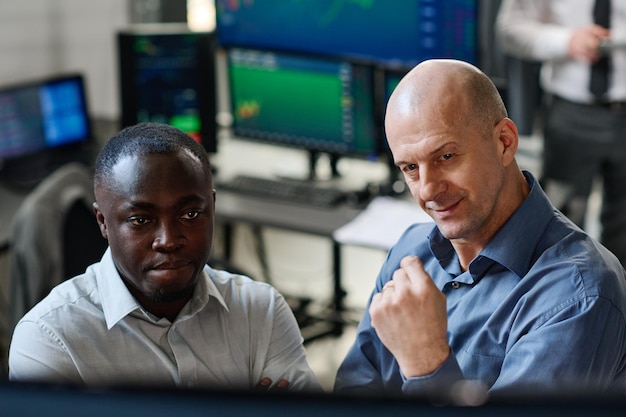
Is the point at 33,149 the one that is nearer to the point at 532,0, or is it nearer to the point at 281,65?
the point at 281,65

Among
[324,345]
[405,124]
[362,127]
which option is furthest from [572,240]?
[324,345]

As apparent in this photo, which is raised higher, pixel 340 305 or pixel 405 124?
pixel 405 124

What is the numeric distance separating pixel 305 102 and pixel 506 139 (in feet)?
6.79

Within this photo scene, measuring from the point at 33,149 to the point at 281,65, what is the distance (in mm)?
1006

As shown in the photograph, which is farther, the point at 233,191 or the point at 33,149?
the point at 33,149

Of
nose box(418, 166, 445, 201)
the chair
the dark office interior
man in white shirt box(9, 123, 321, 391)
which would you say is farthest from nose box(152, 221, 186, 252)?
the dark office interior

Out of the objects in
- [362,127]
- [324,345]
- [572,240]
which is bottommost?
[324,345]

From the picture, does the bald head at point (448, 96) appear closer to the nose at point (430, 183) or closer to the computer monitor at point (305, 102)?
the nose at point (430, 183)

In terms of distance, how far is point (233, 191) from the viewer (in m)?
3.37

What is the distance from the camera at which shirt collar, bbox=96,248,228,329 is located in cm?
129

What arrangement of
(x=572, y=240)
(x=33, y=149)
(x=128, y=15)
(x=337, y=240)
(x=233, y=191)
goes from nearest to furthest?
(x=572, y=240)
(x=337, y=240)
(x=233, y=191)
(x=33, y=149)
(x=128, y=15)

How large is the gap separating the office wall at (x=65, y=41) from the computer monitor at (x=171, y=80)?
0.58 metres

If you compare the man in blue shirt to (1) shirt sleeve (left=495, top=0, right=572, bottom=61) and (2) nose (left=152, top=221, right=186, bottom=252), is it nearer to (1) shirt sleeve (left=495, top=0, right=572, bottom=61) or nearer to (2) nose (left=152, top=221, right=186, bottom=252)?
(2) nose (left=152, top=221, right=186, bottom=252)

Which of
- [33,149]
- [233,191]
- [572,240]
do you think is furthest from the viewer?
[33,149]
